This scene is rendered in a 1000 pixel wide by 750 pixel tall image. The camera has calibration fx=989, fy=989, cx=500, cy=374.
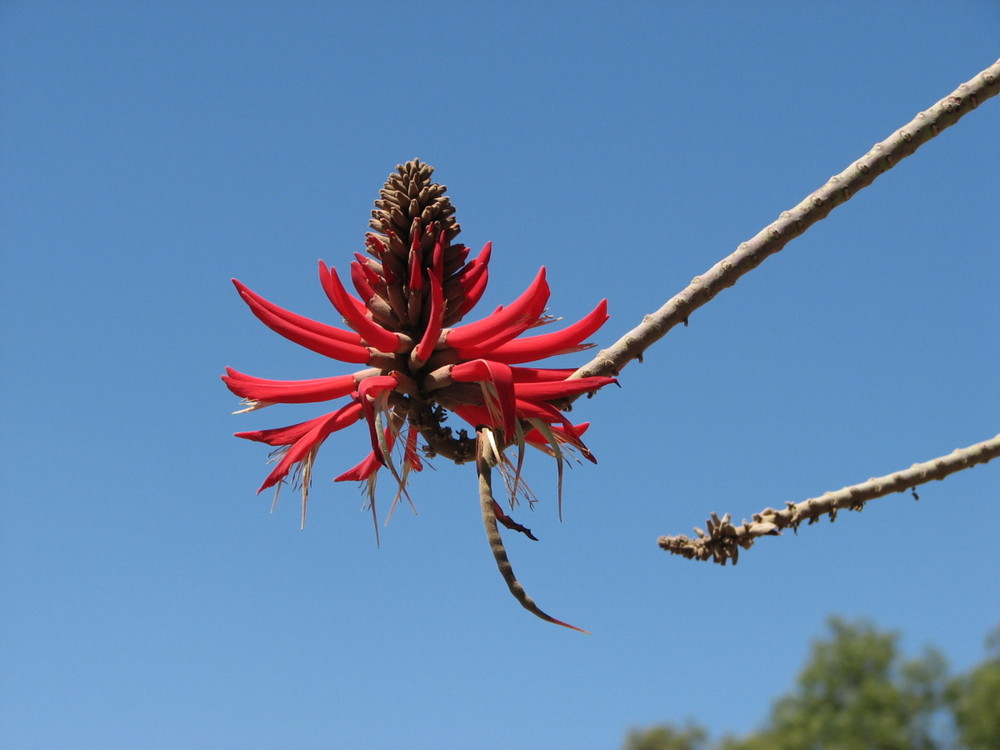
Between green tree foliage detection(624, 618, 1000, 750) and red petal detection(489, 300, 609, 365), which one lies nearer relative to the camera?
red petal detection(489, 300, 609, 365)

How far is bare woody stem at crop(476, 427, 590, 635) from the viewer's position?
124cm

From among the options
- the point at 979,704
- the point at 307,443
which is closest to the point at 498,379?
the point at 307,443

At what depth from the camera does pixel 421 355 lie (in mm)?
1517

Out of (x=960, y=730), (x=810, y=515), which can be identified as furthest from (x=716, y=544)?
(x=960, y=730)

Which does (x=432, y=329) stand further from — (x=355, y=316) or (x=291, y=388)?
(x=291, y=388)

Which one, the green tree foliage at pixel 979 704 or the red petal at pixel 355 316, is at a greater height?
the green tree foliage at pixel 979 704

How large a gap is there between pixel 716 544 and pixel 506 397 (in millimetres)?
446

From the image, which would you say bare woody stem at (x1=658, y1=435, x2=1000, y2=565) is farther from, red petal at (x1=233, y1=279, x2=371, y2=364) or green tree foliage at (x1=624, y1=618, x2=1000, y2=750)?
green tree foliage at (x1=624, y1=618, x2=1000, y2=750)

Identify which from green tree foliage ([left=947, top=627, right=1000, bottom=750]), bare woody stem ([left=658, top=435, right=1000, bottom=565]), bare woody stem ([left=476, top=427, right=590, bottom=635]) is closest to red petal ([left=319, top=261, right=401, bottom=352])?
bare woody stem ([left=476, top=427, right=590, bottom=635])

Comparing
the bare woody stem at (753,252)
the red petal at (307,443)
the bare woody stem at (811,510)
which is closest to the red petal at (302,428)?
the red petal at (307,443)

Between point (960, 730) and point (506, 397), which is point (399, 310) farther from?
point (960, 730)

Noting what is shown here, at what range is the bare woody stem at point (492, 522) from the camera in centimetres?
124

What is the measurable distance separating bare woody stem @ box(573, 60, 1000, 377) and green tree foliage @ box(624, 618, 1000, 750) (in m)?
22.9

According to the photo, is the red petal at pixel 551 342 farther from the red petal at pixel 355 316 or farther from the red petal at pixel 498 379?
the red petal at pixel 355 316
